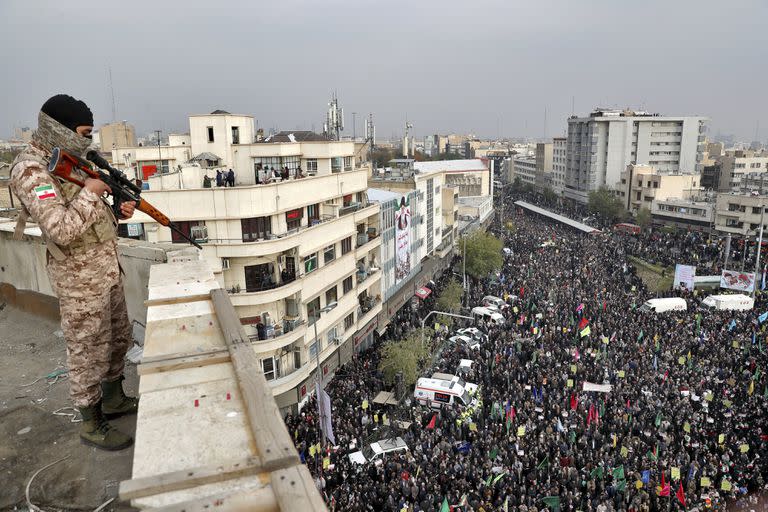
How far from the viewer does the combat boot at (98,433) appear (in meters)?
4.75

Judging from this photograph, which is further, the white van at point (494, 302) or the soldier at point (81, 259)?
the white van at point (494, 302)

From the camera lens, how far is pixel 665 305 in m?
32.6

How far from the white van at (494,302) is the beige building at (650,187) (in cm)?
3623

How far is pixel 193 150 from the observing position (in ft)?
85.2

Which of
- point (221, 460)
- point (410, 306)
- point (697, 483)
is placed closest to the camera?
point (221, 460)

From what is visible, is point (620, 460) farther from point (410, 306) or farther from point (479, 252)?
point (479, 252)

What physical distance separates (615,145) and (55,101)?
3312 inches

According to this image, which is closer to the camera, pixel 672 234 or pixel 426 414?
pixel 426 414

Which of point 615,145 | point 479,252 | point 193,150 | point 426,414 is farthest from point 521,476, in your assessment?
point 615,145

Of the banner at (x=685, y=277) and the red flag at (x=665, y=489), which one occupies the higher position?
the banner at (x=685, y=277)

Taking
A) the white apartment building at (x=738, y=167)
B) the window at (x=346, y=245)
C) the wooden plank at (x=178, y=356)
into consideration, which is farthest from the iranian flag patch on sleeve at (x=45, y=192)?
the white apartment building at (x=738, y=167)

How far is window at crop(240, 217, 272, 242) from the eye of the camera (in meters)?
20.2

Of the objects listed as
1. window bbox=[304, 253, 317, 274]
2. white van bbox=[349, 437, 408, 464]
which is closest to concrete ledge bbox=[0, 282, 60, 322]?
white van bbox=[349, 437, 408, 464]

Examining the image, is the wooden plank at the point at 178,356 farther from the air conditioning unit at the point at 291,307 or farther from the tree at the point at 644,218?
the tree at the point at 644,218
